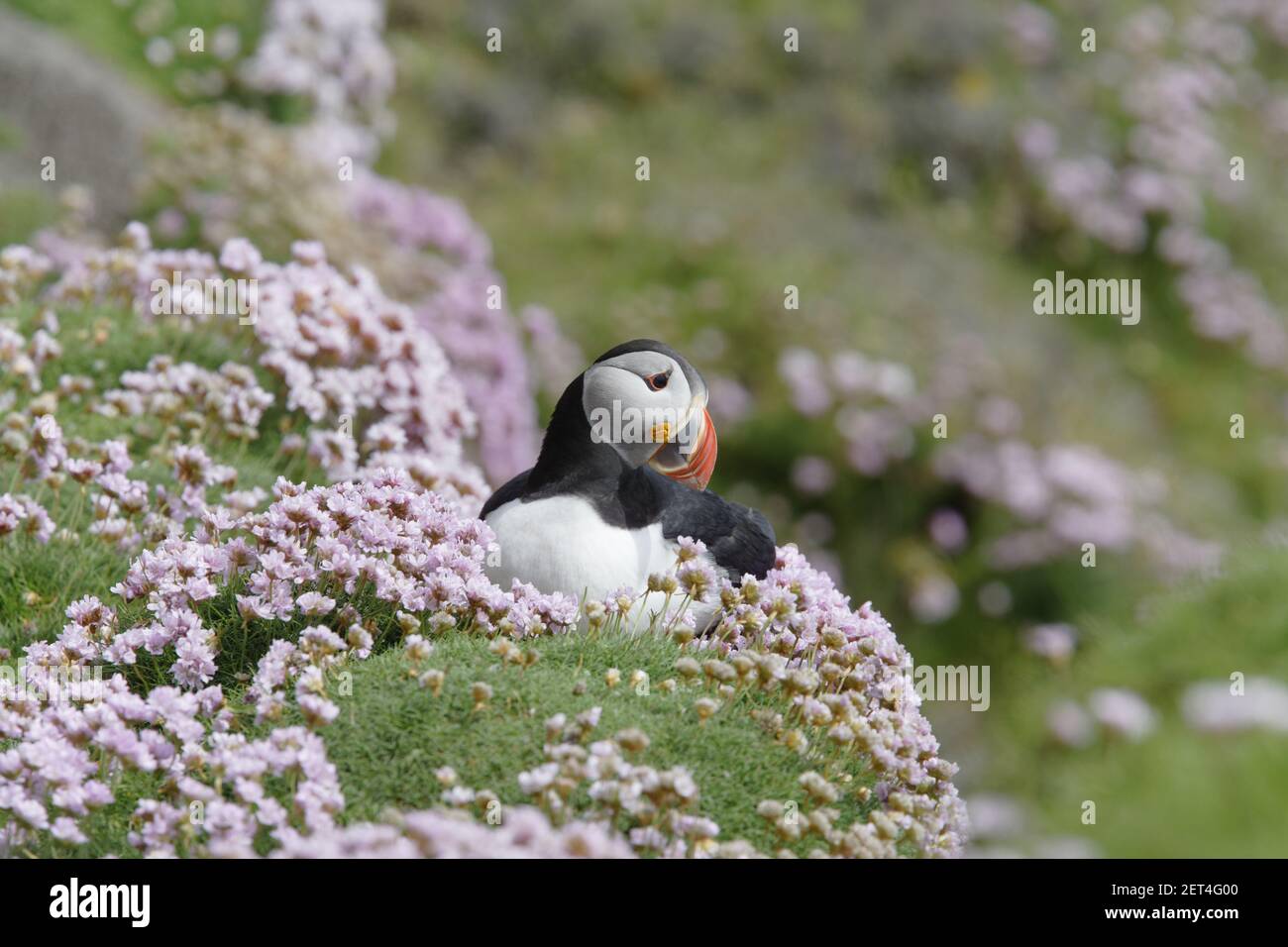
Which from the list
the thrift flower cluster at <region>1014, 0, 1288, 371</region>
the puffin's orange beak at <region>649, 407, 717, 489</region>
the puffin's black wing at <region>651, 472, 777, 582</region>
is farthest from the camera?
the thrift flower cluster at <region>1014, 0, 1288, 371</region>

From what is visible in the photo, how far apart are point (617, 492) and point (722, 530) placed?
1.45 feet

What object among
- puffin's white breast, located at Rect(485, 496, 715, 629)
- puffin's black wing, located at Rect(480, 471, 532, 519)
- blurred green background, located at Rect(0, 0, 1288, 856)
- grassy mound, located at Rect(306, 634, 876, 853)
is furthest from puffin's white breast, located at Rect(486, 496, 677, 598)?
blurred green background, located at Rect(0, 0, 1288, 856)

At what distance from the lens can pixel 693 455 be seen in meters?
5.07

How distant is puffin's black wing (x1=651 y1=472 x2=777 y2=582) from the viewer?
5.23 meters

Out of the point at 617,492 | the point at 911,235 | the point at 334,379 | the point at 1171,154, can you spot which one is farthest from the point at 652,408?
the point at 1171,154

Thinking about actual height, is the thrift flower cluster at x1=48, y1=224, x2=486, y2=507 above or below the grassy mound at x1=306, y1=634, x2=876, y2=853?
above

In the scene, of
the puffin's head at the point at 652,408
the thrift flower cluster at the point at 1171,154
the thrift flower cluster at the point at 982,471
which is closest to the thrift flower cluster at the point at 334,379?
the puffin's head at the point at 652,408

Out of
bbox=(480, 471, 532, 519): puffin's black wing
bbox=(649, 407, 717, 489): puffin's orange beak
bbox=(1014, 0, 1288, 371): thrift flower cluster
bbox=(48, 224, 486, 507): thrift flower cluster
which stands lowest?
bbox=(480, 471, 532, 519): puffin's black wing

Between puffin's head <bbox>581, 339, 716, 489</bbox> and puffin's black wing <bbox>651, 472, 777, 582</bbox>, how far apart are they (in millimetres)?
237

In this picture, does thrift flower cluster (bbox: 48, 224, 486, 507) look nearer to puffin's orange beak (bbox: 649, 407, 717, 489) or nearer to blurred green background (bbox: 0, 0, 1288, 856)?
puffin's orange beak (bbox: 649, 407, 717, 489)

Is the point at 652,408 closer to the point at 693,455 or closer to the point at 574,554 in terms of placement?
the point at 693,455

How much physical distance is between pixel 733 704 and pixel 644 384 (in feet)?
3.81
